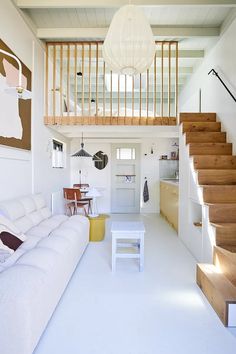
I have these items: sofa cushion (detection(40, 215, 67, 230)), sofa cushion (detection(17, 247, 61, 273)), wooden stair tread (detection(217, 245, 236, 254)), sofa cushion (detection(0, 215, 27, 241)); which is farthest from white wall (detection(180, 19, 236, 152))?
A: sofa cushion (detection(0, 215, 27, 241))

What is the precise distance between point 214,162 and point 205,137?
655 mm

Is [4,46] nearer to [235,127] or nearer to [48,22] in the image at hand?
[48,22]

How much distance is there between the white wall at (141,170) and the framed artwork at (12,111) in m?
3.27

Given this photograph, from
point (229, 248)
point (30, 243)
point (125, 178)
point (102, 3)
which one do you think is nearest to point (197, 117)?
point (102, 3)

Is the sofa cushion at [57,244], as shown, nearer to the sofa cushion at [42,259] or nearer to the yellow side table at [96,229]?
the sofa cushion at [42,259]

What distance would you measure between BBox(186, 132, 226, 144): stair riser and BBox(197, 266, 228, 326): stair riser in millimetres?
2275

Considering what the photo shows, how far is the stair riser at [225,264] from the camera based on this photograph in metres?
2.12

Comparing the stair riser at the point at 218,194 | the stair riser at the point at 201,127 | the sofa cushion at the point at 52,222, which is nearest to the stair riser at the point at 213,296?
the stair riser at the point at 218,194

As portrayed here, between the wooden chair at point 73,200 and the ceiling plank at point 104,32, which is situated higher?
the ceiling plank at point 104,32

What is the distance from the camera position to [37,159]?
395cm

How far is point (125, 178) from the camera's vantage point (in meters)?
6.74

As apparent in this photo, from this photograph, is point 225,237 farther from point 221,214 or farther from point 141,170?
point 141,170

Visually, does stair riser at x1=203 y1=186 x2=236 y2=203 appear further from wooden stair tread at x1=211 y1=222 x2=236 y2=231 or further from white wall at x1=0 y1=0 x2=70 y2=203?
white wall at x1=0 y1=0 x2=70 y2=203

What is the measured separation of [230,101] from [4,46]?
3398mm
